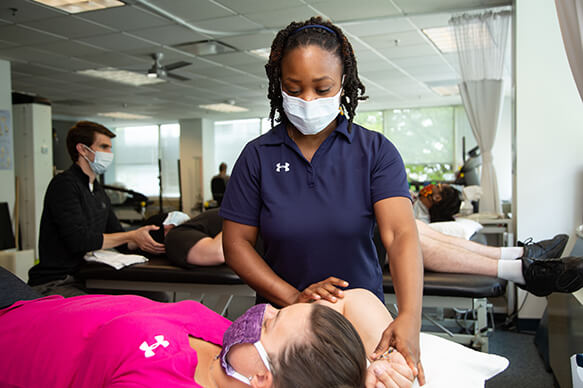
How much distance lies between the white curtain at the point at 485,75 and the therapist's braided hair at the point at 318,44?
3.58 m

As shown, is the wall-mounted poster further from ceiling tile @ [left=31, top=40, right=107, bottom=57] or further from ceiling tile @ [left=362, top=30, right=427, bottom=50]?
ceiling tile @ [left=362, top=30, right=427, bottom=50]

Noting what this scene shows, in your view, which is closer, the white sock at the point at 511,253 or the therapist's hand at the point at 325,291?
the therapist's hand at the point at 325,291

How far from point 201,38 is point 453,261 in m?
4.14

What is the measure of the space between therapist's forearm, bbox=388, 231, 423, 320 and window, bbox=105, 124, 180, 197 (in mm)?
12574

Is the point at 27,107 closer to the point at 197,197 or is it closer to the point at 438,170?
the point at 197,197

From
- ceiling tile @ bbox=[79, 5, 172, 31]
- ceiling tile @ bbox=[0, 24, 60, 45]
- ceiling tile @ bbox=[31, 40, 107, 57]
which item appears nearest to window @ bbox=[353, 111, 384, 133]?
ceiling tile @ bbox=[31, 40, 107, 57]

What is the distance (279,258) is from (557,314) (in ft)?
5.47

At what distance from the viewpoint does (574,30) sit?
2074 mm

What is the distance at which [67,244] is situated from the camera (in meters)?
2.44

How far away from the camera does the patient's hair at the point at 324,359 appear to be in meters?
0.88

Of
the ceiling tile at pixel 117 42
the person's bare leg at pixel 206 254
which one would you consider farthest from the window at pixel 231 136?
the person's bare leg at pixel 206 254

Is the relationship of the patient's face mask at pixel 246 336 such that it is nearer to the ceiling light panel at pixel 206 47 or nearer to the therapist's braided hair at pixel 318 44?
the therapist's braided hair at pixel 318 44

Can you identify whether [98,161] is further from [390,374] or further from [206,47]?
[206,47]

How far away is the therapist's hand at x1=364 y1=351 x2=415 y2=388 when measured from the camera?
89cm
